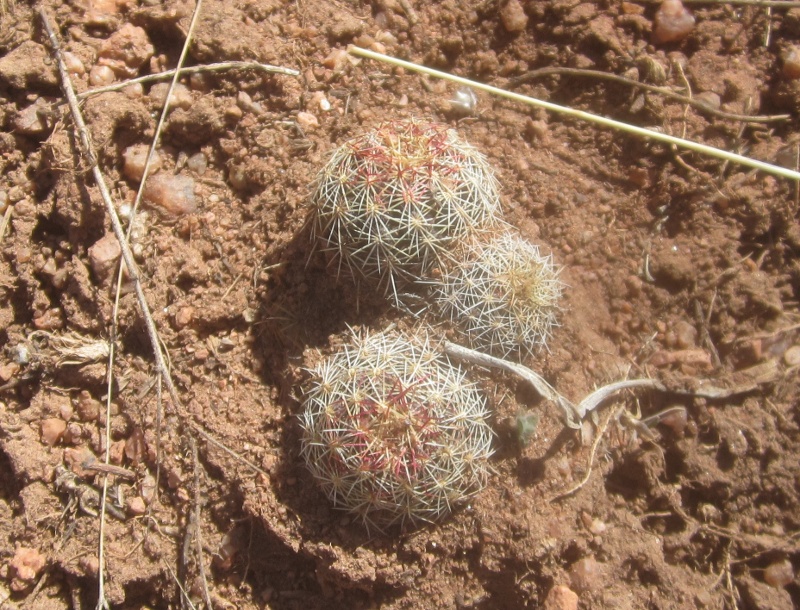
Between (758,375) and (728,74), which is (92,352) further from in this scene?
(728,74)

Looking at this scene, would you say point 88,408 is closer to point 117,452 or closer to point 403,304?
point 117,452

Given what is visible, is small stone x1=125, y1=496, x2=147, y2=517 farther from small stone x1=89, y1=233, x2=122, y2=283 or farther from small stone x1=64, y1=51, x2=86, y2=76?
Result: small stone x1=64, y1=51, x2=86, y2=76

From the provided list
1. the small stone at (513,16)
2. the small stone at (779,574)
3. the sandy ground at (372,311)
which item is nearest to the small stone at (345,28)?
the sandy ground at (372,311)

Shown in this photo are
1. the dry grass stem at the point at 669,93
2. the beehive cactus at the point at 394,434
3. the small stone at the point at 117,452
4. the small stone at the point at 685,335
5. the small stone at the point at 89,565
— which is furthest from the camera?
the dry grass stem at the point at 669,93

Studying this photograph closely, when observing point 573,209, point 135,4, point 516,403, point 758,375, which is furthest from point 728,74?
point 135,4

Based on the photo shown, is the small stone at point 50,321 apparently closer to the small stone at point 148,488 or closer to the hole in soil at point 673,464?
the small stone at point 148,488

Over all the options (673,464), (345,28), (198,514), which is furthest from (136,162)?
(673,464)

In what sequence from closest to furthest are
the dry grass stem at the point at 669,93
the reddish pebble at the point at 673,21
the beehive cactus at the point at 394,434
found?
1. the beehive cactus at the point at 394,434
2. the dry grass stem at the point at 669,93
3. the reddish pebble at the point at 673,21

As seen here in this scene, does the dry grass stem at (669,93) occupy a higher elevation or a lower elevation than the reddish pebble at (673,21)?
lower
